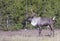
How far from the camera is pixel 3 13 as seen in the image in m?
15.1

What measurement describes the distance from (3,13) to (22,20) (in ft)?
4.61

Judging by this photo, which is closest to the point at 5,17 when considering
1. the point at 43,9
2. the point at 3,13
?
the point at 3,13

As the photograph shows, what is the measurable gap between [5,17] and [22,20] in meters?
1.20

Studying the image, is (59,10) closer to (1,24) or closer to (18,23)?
(18,23)

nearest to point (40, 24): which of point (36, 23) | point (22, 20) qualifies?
point (36, 23)

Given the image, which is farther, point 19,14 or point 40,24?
point 19,14

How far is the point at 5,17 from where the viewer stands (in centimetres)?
1522

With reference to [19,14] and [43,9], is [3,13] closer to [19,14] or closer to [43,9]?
[19,14]

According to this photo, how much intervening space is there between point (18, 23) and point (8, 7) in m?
1.33

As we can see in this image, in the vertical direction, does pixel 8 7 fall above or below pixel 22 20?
above

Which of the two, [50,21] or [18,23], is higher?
[50,21]

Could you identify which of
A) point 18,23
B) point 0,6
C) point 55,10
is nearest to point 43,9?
point 55,10

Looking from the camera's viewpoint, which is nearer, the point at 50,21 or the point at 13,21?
the point at 50,21

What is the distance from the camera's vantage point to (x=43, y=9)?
52.0ft
